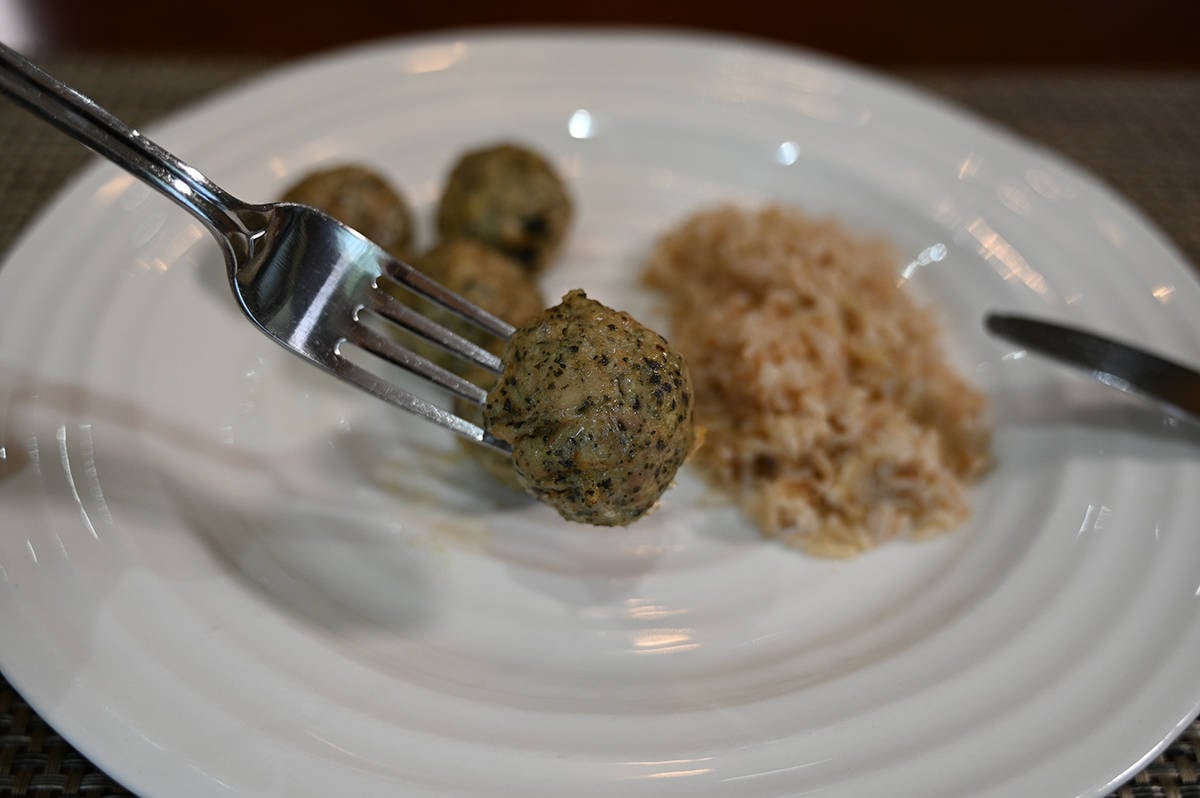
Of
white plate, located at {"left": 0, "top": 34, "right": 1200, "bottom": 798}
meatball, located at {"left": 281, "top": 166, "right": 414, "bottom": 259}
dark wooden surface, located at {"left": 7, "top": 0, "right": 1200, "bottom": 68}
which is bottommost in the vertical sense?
white plate, located at {"left": 0, "top": 34, "right": 1200, "bottom": 798}

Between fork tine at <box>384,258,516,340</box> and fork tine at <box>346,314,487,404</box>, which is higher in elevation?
fork tine at <box>384,258,516,340</box>

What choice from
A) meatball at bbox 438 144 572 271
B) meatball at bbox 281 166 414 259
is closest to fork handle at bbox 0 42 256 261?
meatball at bbox 281 166 414 259

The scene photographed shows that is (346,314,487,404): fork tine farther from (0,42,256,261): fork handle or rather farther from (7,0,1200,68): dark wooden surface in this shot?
(7,0,1200,68): dark wooden surface

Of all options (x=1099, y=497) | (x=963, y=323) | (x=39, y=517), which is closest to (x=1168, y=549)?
(x=1099, y=497)

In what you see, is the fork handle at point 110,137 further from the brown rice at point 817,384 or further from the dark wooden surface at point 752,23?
the dark wooden surface at point 752,23

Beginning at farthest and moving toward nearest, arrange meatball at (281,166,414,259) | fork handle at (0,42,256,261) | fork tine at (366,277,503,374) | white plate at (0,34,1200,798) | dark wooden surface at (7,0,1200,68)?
1. dark wooden surface at (7,0,1200,68)
2. meatball at (281,166,414,259)
3. fork tine at (366,277,503,374)
4. white plate at (0,34,1200,798)
5. fork handle at (0,42,256,261)

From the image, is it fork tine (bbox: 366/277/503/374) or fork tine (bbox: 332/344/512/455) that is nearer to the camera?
fork tine (bbox: 332/344/512/455)

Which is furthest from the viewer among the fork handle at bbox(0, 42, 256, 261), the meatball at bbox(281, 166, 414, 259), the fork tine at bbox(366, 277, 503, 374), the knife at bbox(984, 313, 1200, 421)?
the meatball at bbox(281, 166, 414, 259)

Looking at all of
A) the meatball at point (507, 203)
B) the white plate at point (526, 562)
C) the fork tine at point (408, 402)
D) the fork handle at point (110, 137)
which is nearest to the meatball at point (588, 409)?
the fork tine at point (408, 402)

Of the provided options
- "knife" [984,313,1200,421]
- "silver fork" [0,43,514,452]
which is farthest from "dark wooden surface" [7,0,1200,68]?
"silver fork" [0,43,514,452]
